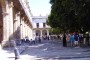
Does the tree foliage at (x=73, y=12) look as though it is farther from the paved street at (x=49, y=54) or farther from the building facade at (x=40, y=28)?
the building facade at (x=40, y=28)

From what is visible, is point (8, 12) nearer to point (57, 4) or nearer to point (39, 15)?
point (57, 4)

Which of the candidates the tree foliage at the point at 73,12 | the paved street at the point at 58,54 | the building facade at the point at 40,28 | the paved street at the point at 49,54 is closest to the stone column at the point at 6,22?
the paved street at the point at 49,54

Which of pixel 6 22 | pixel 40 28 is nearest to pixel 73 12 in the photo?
pixel 6 22

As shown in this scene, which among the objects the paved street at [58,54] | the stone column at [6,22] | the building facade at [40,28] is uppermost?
the building facade at [40,28]

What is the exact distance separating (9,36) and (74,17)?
787 centimetres

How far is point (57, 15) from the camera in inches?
1527

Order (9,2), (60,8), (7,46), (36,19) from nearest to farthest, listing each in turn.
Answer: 1. (7,46)
2. (9,2)
3. (60,8)
4. (36,19)

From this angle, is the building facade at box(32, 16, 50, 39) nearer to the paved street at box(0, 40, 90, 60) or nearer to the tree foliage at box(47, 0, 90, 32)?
the tree foliage at box(47, 0, 90, 32)

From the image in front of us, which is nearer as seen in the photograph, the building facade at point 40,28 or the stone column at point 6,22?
the stone column at point 6,22

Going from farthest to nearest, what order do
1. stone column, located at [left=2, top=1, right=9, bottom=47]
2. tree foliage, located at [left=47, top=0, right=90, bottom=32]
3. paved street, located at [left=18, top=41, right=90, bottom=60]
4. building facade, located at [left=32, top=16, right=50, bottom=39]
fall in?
building facade, located at [left=32, top=16, right=50, bottom=39]
stone column, located at [left=2, top=1, right=9, bottom=47]
tree foliage, located at [left=47, top=0, right=90, bottom=32]
paved street, located at [left=18, top=41, right=90, bottom=60]

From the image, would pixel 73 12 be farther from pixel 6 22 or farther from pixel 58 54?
pixel 58 54

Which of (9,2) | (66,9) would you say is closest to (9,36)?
(9,2)

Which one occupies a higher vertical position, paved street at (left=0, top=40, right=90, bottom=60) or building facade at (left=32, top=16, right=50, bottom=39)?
building facade at (left=32, top=16, right=50, bottom=39)

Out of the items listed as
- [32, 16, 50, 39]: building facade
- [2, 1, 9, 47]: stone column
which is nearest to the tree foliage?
[2, 1, 9, 47]: stone column
